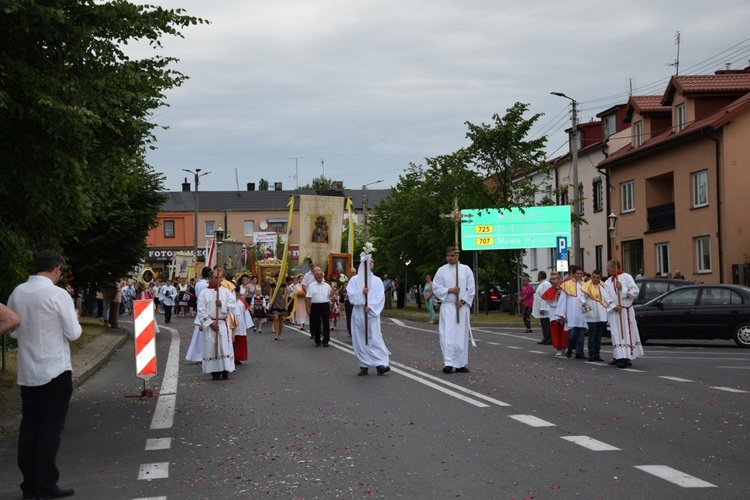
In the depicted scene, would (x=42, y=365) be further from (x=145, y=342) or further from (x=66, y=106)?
(x=145, y=342)

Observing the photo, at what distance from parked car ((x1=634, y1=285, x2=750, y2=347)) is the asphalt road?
637 centimetres

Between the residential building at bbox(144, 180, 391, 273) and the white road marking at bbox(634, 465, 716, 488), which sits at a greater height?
the residential building at bbox(144, 180, 391, 273)

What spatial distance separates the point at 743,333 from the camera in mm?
24203

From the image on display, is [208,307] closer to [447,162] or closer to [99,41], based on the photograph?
[99,41]

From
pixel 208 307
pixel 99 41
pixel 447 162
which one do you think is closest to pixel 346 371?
pixel 208 307

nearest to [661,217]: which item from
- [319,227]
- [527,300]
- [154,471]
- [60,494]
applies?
[527,300]

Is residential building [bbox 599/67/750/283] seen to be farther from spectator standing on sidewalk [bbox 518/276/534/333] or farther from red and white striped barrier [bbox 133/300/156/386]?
red and white striped barrier [bbox 133/300/156/386]

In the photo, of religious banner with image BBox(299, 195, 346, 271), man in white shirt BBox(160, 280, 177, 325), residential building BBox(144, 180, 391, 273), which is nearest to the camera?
religious banner with image BBox(299, 195, 346, 271)

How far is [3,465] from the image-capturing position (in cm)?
913

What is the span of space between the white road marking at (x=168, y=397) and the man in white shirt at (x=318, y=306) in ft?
11.8

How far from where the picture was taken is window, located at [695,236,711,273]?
39156 mm

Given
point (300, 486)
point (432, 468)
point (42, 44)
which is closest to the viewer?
point (300, 486)

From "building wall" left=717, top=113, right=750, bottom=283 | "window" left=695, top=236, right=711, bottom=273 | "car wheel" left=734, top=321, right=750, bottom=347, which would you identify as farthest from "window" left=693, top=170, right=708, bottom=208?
"car wheel" left=734, top=321, right=750, bottom=347

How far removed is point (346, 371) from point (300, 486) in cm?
1028
